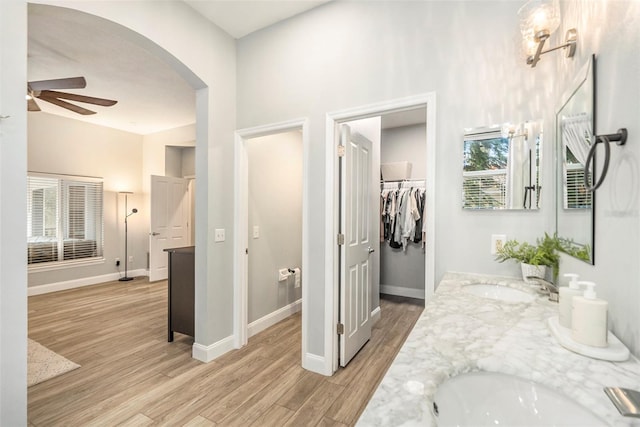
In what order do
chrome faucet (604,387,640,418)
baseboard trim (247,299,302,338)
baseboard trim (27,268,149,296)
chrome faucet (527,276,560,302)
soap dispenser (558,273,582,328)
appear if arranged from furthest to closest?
1. baseboard trim (27,268,149,296)
2. baseboard trim (247,299,302,338)
3. chrome faucet (527,276,560,302)
4. soap dispenser (558,273,582,328)
5. chrome faucet (604,387,640,418)

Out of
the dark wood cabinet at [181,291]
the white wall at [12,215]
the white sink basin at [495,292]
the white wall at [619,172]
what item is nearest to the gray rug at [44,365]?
the dark wood cabinet at [181,291]

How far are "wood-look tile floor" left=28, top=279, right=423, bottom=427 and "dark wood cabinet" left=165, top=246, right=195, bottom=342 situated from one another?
0.20m

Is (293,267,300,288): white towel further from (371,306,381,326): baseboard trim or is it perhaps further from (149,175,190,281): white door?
(149,175,190,281): white door

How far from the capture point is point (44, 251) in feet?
15.6

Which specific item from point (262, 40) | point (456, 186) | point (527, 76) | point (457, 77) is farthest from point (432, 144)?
point (262, 40)

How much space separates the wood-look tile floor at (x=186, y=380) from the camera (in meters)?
1.85

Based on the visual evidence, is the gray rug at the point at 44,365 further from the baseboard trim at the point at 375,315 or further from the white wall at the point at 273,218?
the baseboard trim at the point at 375,315

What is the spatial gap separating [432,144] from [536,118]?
0.54 metres

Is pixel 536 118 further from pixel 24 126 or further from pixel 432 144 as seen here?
pixel 24 126

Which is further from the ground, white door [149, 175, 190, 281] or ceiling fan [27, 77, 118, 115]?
ceiling fan [27, 77, 118, 115]

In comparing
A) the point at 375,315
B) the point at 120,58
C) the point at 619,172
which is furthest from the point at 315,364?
the point at 120,58

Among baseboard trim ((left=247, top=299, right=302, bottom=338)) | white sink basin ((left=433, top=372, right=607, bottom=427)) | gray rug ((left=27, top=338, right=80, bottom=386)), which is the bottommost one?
gray rug ((left=27, top=338, right=80, bottom=386))

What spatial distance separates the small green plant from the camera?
54.6 inches

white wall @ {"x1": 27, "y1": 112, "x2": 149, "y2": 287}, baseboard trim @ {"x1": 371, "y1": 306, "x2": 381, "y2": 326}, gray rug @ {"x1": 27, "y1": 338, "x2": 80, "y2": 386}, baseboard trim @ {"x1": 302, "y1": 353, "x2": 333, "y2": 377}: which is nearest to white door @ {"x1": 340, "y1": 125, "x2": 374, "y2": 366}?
baseboard trim @ {"x1": 302, "y1": 353, "x2": 333, "y2": 377}
